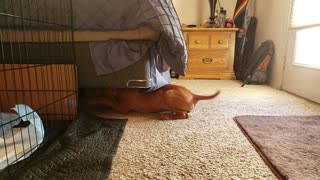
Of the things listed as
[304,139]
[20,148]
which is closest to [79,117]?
[20,148]

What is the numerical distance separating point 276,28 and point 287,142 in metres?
1.89

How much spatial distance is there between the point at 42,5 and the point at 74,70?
1.32 ft

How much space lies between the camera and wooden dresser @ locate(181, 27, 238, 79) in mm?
2881

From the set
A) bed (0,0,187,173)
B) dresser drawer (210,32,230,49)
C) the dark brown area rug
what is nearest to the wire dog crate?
bed (0,0,187,173)

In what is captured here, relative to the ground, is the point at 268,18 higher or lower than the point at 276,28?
higher

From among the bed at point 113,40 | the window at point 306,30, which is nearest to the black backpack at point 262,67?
the window at point 306,30

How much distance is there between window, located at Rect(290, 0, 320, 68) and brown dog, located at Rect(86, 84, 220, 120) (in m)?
1.16

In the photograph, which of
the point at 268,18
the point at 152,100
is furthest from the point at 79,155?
the point at 268,18

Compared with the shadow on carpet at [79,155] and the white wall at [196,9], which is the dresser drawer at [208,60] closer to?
the white wall at [196,9]

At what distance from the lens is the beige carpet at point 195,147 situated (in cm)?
78

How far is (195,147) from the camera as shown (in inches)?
38.4

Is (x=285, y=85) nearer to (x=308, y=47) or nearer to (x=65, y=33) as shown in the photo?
(x=308, y=47)

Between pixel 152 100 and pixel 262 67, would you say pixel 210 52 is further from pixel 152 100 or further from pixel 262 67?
pixel 152 100

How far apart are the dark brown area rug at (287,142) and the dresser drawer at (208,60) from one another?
5.45 feet
